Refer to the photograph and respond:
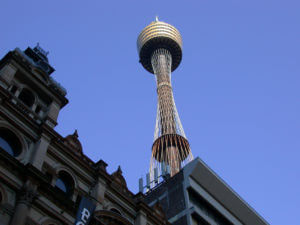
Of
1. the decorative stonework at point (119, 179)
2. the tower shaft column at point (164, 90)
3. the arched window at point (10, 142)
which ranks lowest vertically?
the arched window at point (10, 142)

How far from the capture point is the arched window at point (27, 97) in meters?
39.5

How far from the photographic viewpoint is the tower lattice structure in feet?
352

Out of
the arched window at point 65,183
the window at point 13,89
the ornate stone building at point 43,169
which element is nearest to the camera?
the ornate stone building at point 43,169

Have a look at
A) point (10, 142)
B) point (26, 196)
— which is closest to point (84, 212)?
point (26, 196)

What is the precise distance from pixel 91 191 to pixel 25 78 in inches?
461

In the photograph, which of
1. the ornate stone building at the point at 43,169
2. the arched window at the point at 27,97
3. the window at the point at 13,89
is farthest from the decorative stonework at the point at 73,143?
the window at the point at 13,89

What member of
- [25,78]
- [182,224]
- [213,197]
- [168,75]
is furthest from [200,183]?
[168,75]

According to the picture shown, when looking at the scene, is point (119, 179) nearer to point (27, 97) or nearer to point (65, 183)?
point (65, 183)

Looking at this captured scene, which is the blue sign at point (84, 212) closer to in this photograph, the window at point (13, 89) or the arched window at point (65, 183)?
the arched window at point (65, 183)

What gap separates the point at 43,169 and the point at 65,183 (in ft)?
7.83

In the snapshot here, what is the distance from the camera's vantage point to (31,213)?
94.9ft

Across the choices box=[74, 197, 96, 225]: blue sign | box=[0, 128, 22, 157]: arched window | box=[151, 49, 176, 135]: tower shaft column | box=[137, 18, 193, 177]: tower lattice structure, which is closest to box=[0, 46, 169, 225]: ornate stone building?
box=[0, 128, 22, 157]: arched window

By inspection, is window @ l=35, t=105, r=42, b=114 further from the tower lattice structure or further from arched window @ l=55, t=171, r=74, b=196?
the tower lattice structure

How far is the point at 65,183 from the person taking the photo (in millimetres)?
34406
